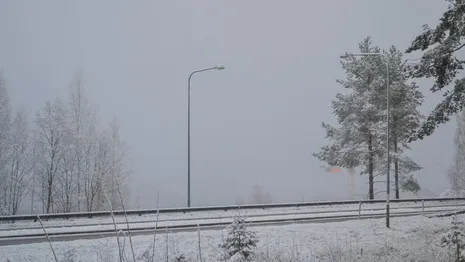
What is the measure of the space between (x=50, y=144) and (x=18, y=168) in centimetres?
368

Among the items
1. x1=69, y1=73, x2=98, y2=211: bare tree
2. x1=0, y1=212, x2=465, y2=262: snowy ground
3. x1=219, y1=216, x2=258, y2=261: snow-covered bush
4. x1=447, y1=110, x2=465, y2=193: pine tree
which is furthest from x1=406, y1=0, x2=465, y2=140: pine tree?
x1=447, y1=110, x2=465, y2=193: pine tree

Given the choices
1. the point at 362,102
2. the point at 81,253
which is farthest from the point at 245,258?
the point at 362,102

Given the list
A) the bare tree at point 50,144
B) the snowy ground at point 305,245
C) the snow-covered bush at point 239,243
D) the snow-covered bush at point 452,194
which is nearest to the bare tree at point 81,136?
the bare tree at point 50,144

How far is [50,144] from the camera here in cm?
2981

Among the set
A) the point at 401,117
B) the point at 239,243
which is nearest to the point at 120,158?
the point at 401,117

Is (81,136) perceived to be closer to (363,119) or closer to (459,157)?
(363,119)

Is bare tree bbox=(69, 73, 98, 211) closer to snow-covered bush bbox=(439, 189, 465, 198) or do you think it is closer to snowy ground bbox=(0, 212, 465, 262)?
snowy ground bbox=(0, 212, 465, 262)

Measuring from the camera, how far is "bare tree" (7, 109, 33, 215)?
29938 mm

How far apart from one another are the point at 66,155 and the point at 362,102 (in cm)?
2506

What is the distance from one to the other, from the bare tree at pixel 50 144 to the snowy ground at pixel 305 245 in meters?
19.3

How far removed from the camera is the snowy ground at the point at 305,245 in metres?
9.88

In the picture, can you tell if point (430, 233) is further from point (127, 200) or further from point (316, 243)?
point (127, 200)

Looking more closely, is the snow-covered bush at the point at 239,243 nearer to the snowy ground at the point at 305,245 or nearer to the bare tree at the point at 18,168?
the snowy ground at the point at 305,245

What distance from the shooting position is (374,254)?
10.7 metres
